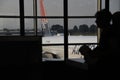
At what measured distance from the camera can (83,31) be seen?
5211 millimetres

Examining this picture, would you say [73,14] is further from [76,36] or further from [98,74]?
[98,74]

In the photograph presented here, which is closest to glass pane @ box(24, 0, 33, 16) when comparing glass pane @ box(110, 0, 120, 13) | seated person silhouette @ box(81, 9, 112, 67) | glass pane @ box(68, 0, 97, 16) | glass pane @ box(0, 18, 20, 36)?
glass pane @ box(0, 18, 20, 36)

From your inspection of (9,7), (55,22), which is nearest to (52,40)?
(55,22)

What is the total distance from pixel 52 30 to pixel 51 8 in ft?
1.50

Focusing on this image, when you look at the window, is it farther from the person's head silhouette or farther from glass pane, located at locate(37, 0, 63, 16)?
the person's head silhouette

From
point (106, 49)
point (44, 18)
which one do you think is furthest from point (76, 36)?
point (106, 49)

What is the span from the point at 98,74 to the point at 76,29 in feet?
12.7

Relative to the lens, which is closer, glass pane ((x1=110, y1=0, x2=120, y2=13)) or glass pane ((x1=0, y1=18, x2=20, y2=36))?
glass pane ((x1=0, y1=18, x2=20, y2=36))

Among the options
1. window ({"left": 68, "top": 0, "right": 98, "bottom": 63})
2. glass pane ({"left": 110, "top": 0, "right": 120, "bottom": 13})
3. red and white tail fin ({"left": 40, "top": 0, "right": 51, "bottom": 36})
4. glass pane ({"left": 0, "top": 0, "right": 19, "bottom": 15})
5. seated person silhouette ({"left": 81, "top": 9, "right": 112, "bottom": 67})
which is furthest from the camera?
glass pane ({"left": 110, "top": 0, "right": 120, "bottom": 13})

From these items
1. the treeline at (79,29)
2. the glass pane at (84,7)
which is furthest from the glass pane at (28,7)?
the glass pane at (84,7)

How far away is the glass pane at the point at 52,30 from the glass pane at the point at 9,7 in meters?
0.53

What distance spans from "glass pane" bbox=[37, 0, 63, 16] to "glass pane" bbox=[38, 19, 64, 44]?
0.48ft

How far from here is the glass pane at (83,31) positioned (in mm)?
5074

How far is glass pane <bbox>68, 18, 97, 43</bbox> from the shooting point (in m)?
5.07
